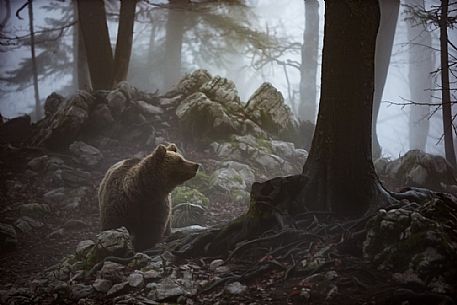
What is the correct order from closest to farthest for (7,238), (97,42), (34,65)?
(7,238), (34,65), (97,42)

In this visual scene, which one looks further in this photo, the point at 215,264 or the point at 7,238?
the point at 7,238

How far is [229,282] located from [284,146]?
5.16 ft

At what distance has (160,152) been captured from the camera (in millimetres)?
3674

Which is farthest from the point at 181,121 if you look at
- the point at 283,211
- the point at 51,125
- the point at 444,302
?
the point at 444,302

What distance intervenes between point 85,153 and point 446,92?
11.4 ft

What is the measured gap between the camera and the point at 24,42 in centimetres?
412

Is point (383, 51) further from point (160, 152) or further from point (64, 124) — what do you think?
point (64, 124)

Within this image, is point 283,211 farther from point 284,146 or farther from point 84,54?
point 84,54

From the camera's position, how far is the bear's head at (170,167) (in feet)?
11.8

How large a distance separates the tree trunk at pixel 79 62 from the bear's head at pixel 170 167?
1452 mm

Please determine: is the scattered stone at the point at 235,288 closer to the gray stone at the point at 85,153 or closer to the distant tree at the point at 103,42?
the gray stone at the point at 85,153

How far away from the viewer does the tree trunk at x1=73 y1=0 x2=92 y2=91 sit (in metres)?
4.48

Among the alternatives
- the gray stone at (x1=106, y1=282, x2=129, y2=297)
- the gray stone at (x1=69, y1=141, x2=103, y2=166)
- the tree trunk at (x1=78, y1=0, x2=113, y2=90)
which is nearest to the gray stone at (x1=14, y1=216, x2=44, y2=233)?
the gray stone at (x1=69, y1=141, x2=103, y2=166)

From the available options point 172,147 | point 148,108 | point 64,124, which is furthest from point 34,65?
point 172,147
